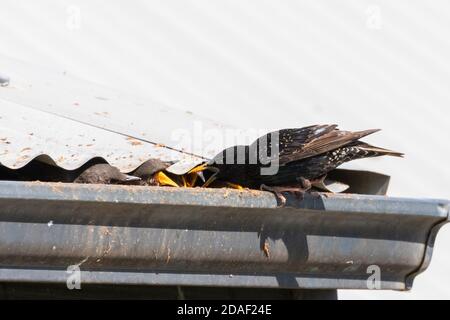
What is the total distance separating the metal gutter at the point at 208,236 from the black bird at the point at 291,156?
1.89ft

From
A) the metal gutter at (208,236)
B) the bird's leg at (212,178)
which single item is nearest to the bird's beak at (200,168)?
the bird's leg at (212,178)

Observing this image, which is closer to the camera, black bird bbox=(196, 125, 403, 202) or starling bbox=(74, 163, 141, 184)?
starling bbox=(74, 163, 141, 184)

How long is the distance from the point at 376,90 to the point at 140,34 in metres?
1.75

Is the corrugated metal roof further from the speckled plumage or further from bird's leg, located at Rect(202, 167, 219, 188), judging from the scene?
bird's leg, located at Rect(202, 167, 219, 188)

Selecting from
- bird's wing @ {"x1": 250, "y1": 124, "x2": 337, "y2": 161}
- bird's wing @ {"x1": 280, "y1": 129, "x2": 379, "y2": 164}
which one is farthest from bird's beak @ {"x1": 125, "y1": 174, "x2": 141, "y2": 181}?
bird's wing @ {"x1": 280, "y1": 129, "x2": 379, "y2": 164}

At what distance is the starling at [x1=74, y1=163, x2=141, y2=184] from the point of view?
3.37 m

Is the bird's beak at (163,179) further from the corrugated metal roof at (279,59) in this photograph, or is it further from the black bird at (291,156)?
the corrugated metal roof at (279,59)

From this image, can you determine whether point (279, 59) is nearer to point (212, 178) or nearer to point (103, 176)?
point (212, 178)

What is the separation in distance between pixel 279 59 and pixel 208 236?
374 centimetres

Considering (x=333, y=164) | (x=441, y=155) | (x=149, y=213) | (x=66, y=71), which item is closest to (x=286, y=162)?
(x=333, y=164)

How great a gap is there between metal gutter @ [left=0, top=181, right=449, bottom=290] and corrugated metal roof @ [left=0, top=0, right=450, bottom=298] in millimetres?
2601

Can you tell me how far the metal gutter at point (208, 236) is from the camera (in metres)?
2.94
